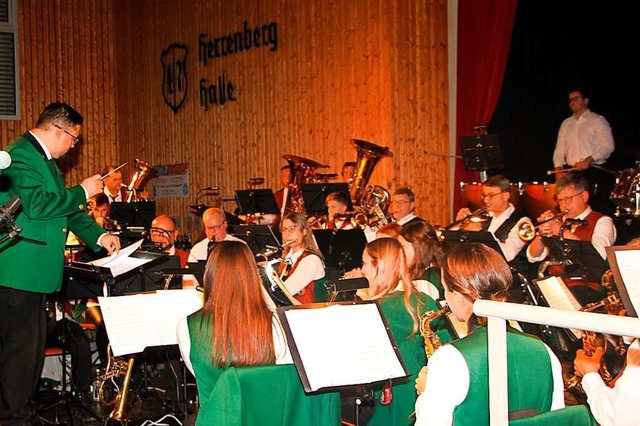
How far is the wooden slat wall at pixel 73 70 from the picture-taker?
49.0 feet

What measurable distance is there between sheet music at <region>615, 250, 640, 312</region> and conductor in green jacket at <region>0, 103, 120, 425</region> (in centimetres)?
298

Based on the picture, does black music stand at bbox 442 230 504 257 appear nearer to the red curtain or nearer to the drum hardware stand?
the drum hardware stand

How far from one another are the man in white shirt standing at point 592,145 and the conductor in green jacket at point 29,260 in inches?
252

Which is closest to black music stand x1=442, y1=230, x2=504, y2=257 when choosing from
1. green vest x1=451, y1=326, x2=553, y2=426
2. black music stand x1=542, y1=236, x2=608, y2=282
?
black music stand x1=542, y1=236, x2=608, y2=282

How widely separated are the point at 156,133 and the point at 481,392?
14368 mm

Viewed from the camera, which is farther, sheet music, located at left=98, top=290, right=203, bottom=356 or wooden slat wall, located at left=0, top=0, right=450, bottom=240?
wooden slat wall, located at left=0, top=0, right=450, bottom=240

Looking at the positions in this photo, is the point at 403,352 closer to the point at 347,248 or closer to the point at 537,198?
the point at 347,248

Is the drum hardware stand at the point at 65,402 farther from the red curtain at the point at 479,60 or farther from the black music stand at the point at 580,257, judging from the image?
→ the red curtain at the point at 479,60

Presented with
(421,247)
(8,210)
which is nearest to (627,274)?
(421,247)

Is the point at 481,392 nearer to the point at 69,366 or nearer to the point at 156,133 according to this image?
the point at 69,366

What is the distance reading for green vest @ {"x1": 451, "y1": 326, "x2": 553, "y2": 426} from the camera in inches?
115

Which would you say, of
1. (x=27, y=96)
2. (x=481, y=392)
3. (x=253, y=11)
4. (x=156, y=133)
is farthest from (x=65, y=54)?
(x=481, y=392)

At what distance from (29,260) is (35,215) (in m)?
0.27

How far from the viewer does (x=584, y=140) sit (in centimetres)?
1004
